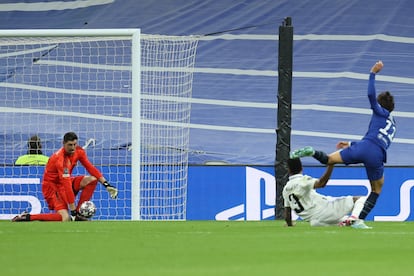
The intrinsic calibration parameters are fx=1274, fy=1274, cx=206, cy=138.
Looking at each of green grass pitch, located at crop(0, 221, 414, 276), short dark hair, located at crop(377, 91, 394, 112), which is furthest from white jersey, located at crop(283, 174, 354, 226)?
short dark hair, located at crop(377, 91, 394, 112)

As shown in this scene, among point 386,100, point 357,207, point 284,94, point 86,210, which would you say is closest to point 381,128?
point 386,100

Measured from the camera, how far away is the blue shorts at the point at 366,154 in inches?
528

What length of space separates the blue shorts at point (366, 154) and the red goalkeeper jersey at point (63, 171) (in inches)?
172

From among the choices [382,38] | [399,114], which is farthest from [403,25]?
[399,114]

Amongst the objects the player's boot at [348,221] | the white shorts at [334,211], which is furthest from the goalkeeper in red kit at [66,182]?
the player's boot at [348,221]

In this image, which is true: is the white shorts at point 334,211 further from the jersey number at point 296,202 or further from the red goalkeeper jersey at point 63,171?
the red goalkeeper jersey at point 63,171

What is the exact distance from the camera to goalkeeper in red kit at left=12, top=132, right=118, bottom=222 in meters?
16.6

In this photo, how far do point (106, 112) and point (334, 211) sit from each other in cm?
746

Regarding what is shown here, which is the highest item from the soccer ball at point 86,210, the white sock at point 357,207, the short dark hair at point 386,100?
the short dark hair at point 386,100

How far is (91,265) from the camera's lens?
8.25 m

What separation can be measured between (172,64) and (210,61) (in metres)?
2.90

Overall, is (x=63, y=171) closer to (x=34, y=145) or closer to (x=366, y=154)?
(x=34, y=145)

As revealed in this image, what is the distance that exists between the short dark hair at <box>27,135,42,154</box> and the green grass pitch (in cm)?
488

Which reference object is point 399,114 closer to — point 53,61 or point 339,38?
point 339,38
